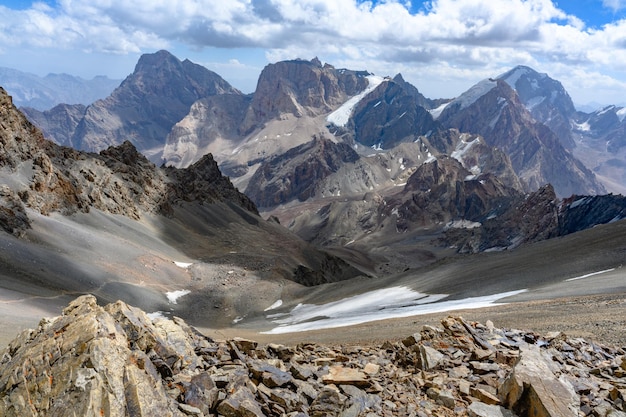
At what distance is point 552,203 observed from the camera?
155750 mm

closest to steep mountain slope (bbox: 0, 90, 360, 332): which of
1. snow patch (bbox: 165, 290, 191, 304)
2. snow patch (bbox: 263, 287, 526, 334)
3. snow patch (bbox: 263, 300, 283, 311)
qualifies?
snow patch (bbox: 165, 290, 191, 304)

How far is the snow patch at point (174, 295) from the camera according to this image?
177ft

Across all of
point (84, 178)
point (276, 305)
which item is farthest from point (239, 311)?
point (84, 178)

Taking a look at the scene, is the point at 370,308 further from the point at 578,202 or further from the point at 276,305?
the point at 578,202

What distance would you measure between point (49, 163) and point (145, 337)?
66856mm

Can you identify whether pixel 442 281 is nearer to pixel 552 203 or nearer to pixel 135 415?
pixel 135 415

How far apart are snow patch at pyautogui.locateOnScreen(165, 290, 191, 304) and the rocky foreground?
40.9m

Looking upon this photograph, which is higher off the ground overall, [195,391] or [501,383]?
[195,391]

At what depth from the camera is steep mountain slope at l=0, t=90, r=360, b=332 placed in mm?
48594

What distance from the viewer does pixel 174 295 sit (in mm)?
55781

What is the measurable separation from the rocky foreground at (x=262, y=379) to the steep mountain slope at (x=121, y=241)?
27.2 m

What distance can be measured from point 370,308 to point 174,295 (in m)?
26.8

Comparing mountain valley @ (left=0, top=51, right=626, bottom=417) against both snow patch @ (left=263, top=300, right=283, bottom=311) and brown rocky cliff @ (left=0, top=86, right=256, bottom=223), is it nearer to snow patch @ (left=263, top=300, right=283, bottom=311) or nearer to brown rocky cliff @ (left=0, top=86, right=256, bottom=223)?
brown rocky cliff @ (left=0, top=86, right=256, bottom=223)

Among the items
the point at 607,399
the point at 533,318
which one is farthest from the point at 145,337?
the point at 533,318
